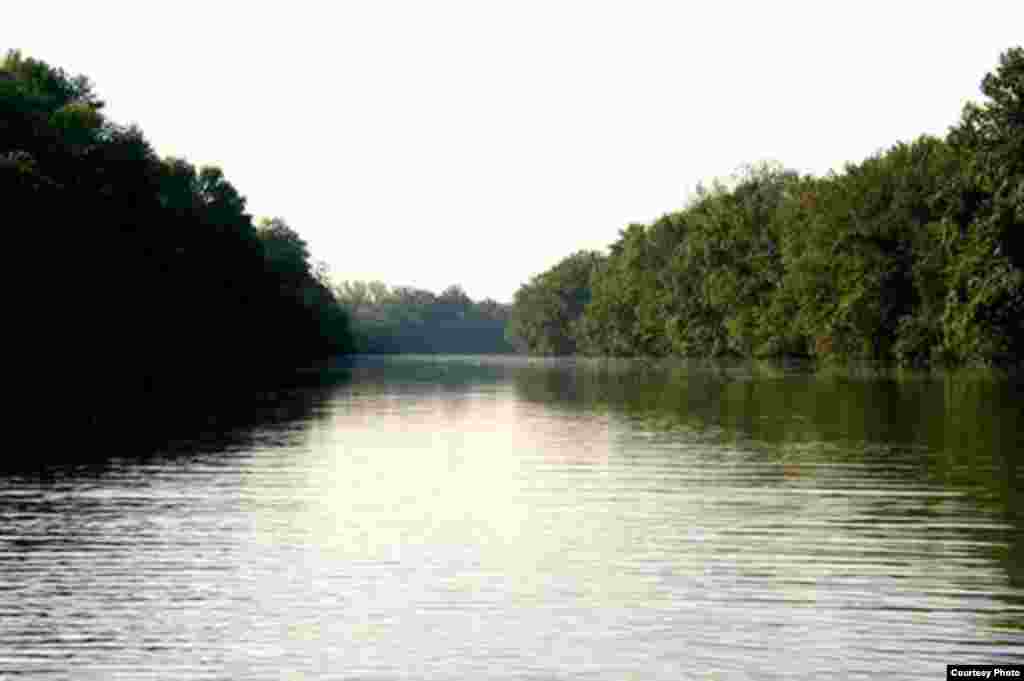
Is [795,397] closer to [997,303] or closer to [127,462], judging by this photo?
[997,303]

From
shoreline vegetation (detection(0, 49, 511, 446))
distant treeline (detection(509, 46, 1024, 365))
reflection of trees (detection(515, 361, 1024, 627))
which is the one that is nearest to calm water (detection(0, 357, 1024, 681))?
reflection of trees (detection(515, 361, 1024, 627))

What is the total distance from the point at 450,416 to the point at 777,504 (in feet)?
101

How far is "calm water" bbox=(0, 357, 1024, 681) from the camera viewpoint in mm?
15102

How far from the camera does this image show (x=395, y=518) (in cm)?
2562

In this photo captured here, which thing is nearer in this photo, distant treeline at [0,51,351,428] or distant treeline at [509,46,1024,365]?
distant treeline at [0,51,351,428]

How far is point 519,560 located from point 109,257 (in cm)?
7488

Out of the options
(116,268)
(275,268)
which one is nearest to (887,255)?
(116,268)

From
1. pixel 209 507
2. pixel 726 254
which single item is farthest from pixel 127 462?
pixel 726 254

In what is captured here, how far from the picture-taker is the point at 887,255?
436 ft

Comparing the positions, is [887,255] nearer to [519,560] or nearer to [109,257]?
[109,257]

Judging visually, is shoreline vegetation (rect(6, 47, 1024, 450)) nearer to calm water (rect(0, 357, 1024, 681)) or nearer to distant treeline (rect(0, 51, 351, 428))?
distant treeline (rect(0, 51, 351, 428))

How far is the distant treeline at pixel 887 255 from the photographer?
8881 cm

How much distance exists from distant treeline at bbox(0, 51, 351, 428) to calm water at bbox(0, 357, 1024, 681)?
20.3 m

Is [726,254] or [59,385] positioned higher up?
[726,254]
